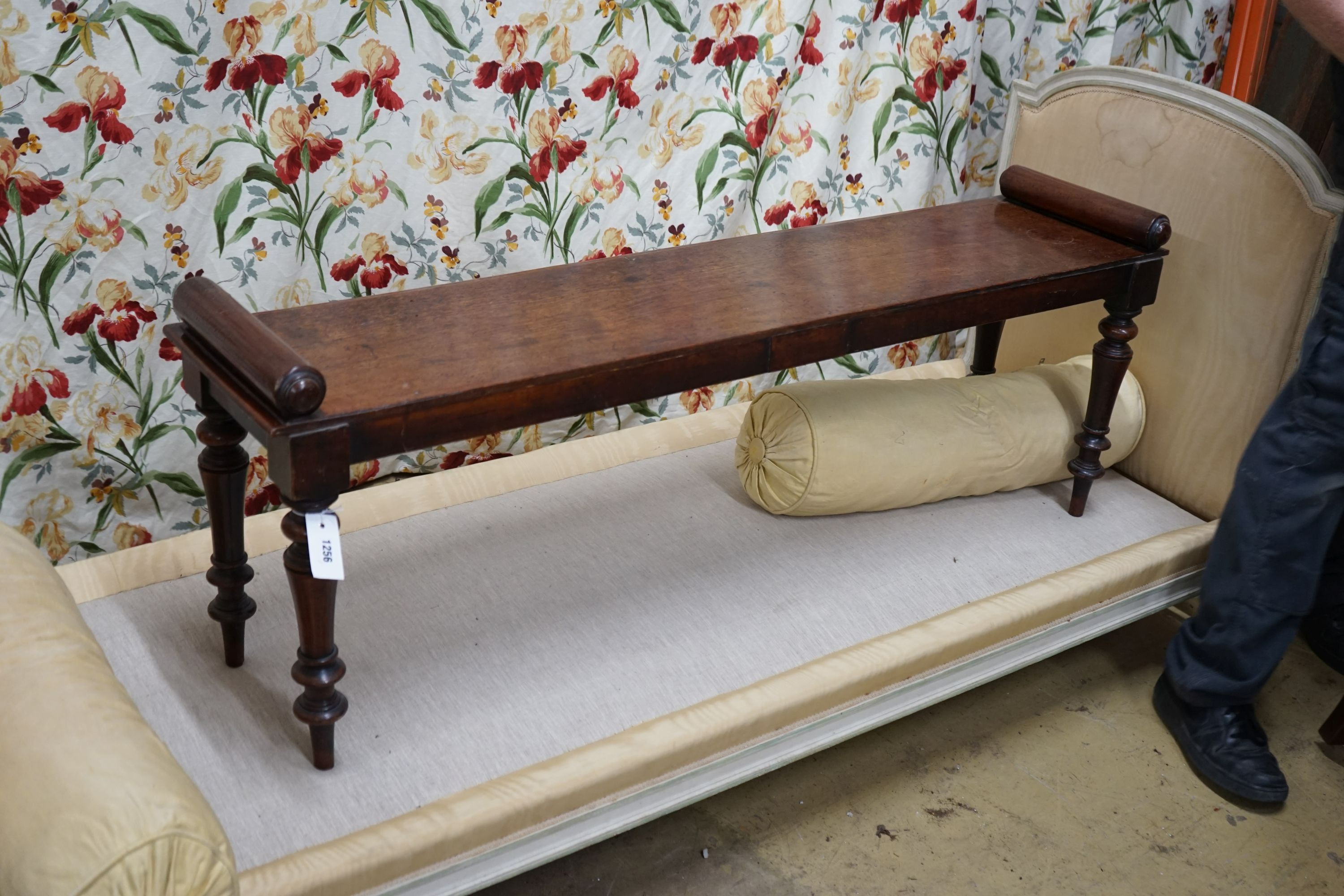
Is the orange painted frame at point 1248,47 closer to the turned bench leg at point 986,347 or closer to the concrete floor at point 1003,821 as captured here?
the turned bench leg at point 986,347

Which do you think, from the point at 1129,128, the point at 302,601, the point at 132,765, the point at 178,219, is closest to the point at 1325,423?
the point at 1129,128

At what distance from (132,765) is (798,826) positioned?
0.93m

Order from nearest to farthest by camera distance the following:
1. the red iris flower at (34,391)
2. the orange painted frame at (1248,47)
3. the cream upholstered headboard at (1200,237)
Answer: the red iris flower at (34,391) → the cream upholstered headboard at (1200,237) → the orange painted frame at (1248,47)

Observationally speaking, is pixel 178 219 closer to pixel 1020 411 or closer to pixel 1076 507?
pixel 1020 411

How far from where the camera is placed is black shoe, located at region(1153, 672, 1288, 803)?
1738 mm

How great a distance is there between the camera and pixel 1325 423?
1.61 meters

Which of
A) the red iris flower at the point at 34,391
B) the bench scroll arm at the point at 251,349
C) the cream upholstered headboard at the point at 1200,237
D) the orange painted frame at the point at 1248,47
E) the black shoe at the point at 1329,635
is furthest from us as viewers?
the orange painted frame at the point at 1248,47

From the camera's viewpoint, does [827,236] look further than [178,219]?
Yes

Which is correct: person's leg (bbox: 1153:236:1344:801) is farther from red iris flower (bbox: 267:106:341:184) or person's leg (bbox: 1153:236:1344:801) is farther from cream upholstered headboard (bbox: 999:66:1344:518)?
red iris flower (bbox: 267:106:341:184)

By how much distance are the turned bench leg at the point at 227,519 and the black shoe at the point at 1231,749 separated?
1374 mm

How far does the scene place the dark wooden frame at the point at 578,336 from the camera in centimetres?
122

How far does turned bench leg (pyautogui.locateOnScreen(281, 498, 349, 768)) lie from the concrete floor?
0.36 m

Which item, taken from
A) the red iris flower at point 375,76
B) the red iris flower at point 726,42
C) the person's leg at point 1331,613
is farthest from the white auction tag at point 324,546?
the person's leg at point 1331,613

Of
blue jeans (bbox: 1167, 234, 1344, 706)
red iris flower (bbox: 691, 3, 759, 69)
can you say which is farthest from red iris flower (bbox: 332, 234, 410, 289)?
blue jeans (bbox: 1167, 234, 1344, 706)
